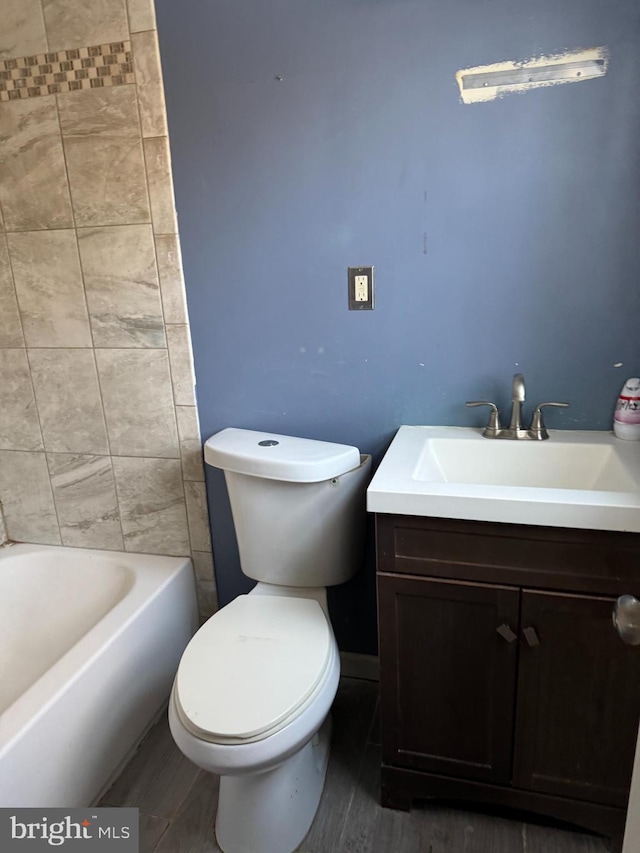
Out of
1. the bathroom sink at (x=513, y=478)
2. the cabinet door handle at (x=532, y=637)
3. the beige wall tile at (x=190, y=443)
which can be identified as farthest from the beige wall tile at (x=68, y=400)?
the cabinet door handle at (x=532, y=637)

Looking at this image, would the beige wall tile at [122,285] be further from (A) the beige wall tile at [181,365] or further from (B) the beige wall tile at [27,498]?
(B) the beige wall tile at [27,498]

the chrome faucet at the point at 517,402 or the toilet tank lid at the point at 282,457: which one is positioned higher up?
the chrome faucet at the point at 517,402

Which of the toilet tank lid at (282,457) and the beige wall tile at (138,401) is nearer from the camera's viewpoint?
the toilet tank lid at (282,457)

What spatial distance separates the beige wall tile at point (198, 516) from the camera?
1.87 metres

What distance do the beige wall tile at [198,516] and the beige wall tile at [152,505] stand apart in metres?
0.02

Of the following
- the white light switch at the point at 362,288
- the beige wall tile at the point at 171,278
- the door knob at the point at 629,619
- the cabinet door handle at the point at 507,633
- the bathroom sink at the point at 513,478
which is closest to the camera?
the door knob at the point at 629,619

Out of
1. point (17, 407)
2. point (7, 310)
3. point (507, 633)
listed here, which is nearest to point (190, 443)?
point (17, 407)

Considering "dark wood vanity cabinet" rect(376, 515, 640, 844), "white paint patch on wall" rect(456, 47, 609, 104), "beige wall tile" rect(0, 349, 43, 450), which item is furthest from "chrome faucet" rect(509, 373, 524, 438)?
"beige wall tile" rect(0, 349, 43, 450)

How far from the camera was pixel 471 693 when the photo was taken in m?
1.32

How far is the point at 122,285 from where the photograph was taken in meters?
1.74

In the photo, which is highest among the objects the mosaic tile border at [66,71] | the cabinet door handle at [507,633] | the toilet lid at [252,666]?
the mosaic tile border at [66,71]

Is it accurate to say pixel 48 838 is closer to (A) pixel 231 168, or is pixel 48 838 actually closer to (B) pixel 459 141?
(A) pixel 231 168

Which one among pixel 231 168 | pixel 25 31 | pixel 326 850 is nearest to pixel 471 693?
pixel 326 850

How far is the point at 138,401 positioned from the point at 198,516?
16.5 inches
